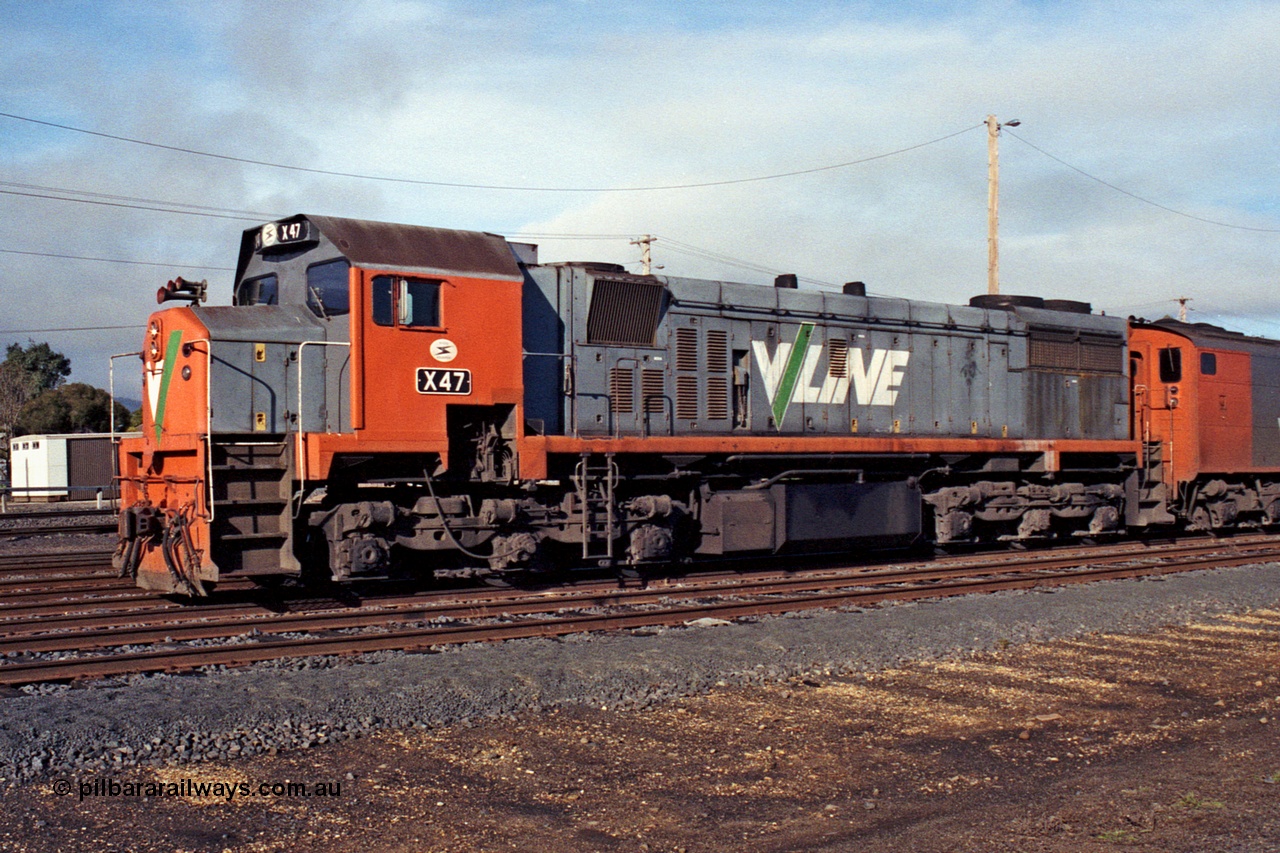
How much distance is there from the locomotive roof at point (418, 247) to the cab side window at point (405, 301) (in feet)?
0.42

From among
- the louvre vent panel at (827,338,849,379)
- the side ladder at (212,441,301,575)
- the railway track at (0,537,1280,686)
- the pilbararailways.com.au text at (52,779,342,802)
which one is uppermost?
A: the louvre vent panel at (827,338,849,379)

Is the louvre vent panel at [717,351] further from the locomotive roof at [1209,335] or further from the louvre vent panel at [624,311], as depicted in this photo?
the locomotive roof at [1209,335]

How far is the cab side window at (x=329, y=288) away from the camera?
34.2ft

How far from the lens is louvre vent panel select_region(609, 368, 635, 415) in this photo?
12.3m

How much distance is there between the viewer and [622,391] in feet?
40.6

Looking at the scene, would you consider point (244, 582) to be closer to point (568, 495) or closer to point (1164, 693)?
point (568, 495)

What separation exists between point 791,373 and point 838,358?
820 millimetres

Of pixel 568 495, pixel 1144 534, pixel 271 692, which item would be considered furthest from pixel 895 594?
pixel 1144 534

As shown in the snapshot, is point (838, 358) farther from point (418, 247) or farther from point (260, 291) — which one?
point (260, 291)

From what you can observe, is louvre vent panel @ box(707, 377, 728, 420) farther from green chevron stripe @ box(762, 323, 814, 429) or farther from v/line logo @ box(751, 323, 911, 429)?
green chevron stripe @ box(762, 323, 814, 429)

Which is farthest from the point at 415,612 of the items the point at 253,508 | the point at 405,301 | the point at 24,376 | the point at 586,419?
the point at 24,376

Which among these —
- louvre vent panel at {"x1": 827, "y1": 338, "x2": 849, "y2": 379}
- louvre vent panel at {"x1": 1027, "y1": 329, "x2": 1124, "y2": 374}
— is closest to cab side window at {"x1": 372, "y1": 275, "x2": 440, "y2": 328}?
louvre vent panel at {"x1": 827, "y1": 338, "x2": 849, "y2": 379}

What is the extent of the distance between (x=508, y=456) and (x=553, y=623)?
236 centimetres

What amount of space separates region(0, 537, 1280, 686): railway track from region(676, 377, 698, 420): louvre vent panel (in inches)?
76.7
